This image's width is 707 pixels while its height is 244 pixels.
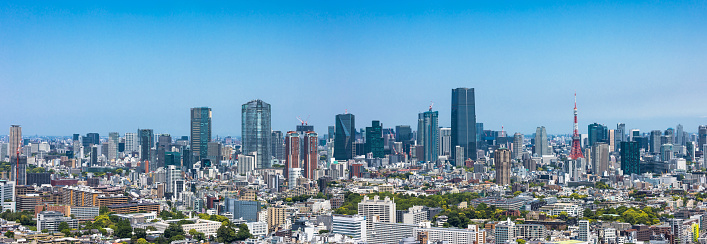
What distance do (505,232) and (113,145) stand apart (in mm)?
40205

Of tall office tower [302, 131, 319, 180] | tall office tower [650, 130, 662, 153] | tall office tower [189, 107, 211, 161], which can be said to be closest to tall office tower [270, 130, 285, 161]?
tall office tower [189, 107, 211, 161]

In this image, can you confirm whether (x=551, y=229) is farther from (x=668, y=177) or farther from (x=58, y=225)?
(x=668, y=177)

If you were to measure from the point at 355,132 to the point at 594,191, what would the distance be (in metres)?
24.7

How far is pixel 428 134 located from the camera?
55.4 meters

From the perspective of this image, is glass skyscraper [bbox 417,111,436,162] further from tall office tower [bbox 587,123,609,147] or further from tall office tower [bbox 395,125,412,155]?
tall office tower [bbox 587,123,609,147]

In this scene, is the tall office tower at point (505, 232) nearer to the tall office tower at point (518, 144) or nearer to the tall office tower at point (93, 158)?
the tall office tower at point (93, 158)

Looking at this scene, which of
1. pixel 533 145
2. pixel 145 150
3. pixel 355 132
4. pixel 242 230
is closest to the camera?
pixel 242 230

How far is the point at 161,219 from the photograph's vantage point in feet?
66.8

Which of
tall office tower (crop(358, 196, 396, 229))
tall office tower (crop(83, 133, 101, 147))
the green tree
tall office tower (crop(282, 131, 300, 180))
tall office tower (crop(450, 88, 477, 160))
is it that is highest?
tall office tower (crop(450, 88, 477, 160))

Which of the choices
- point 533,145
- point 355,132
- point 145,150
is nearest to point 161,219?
point 145,150

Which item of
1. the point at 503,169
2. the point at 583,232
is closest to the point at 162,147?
the point at 503,169

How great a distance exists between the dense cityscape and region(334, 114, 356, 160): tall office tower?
0.09m

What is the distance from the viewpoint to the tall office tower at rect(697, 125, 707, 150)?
49.4 meters

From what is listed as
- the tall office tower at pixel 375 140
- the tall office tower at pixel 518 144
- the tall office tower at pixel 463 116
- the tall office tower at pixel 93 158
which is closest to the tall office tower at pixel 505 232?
the tall office tower at pixel 93 158
